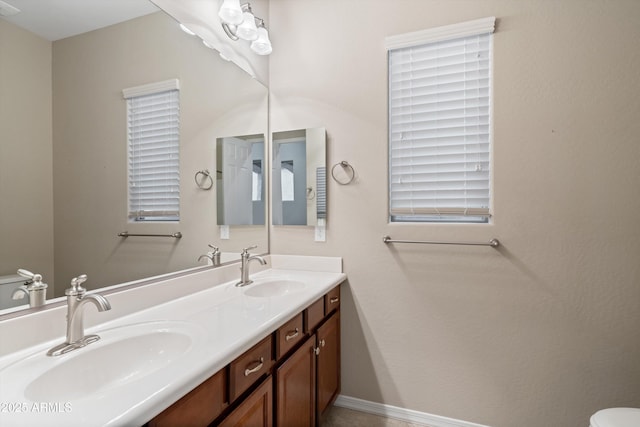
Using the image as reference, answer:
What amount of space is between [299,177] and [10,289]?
1.45m

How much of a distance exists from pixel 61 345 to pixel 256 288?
90cm

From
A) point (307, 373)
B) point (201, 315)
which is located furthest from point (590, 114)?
point (201, 315)

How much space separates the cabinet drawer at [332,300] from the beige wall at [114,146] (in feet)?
2.38

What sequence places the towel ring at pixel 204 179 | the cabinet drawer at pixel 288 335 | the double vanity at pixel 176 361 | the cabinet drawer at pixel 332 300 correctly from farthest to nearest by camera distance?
the cabinet drawer at pixel 332 300 → the towel ring at pixel 204 179 → the cabinet drawer at pixel 288 335 → the double vanity at pixel 176 361

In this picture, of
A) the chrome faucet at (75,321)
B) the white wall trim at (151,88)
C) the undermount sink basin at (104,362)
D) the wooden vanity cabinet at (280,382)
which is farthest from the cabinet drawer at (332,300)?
the white wall trim at (151,88)

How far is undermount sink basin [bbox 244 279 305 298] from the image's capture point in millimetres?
1728

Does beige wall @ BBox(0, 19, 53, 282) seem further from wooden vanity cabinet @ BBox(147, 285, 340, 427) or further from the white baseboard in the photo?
the white baseboard

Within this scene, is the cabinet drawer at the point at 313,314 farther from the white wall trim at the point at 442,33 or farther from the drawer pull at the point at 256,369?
the white wall trim at the point at 442,33

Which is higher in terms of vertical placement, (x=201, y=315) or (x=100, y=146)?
(x=100, y=146)

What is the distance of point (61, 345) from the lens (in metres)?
0.90

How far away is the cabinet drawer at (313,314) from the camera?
1463 mm

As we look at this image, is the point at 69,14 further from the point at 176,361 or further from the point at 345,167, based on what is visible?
the point at 345,167

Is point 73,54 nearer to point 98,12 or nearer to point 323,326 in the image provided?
point 98,12

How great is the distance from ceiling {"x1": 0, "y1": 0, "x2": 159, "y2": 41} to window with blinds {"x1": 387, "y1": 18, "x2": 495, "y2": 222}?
4.41ft
